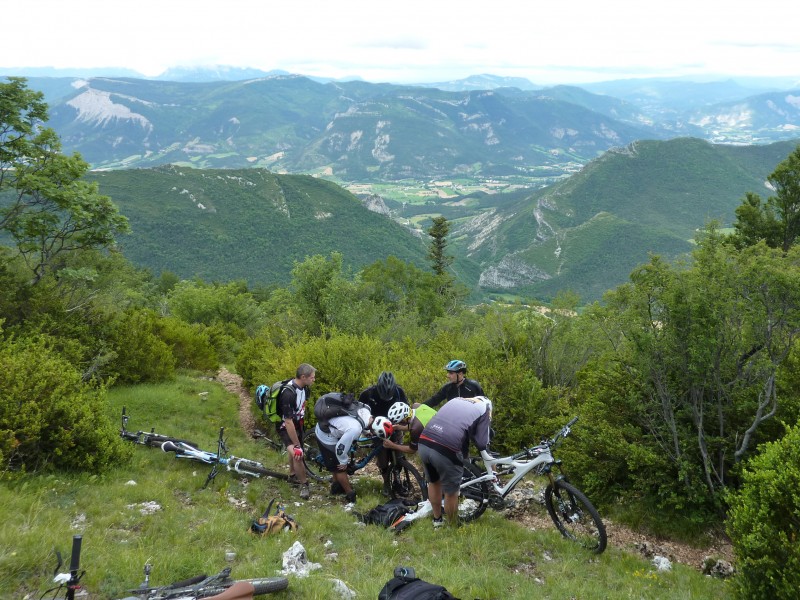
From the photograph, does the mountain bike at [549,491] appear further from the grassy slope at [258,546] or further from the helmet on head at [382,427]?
the helmet on head at [382,427]

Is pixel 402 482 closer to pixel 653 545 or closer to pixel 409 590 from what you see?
pixel 653 545

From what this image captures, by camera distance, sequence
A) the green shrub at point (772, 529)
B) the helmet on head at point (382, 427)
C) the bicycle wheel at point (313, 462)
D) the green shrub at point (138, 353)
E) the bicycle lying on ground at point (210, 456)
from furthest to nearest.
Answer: the green shrub at point (138, 353) → the bicycle wheel at point (313, 462) → the bicycle lying on ground at point (210, 456) → the helmet on head at point (382, 427) → the green shrub at point (772, 529)

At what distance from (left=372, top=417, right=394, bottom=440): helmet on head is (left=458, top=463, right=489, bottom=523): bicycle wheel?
1.31m

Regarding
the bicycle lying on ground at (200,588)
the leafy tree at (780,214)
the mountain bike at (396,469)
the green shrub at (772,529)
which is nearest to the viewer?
the bicycle lying on ground at (200,588)

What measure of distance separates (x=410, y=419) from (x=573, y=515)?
2.72 meters

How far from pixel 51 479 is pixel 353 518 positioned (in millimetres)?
4487

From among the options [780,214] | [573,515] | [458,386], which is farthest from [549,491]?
[780,214]

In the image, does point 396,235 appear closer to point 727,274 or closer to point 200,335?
point 200,335

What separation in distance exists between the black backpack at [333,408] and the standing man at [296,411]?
25.4 inches

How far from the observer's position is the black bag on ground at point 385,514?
23.0 feet

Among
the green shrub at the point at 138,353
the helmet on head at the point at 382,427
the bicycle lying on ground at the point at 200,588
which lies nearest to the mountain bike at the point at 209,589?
the bicycle lying on ground at the point at 200,588

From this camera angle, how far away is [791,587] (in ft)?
13.9

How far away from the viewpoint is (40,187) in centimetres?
1262

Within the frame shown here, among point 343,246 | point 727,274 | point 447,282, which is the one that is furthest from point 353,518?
point 343,246
